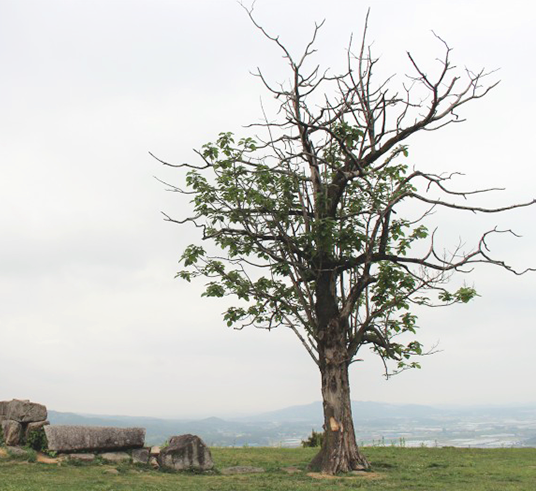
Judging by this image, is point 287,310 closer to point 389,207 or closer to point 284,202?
point 284,202

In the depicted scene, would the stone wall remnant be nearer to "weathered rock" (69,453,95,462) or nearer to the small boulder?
the small boulder

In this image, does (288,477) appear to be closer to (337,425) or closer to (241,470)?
(241,470)

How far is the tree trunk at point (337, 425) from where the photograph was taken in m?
22.3

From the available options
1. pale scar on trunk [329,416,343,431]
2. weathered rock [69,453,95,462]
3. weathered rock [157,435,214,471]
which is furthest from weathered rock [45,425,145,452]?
pale scar on trunk [329,416,343,431]

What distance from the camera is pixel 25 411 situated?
877 inches

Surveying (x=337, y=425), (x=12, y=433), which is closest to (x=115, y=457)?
(x=12, y=433)

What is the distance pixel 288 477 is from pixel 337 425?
2991 millimetres

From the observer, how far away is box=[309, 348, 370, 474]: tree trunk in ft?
73.2

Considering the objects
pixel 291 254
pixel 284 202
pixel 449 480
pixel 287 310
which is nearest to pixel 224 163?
pixel 284 202

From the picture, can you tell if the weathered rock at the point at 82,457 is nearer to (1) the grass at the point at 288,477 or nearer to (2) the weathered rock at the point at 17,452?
(1) the grass at the point at 288,477

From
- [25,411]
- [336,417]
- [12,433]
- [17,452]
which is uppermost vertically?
[25,411]

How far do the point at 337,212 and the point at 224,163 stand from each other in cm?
524

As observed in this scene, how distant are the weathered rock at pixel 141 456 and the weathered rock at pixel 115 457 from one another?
23 cm

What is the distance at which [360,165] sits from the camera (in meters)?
23.6
